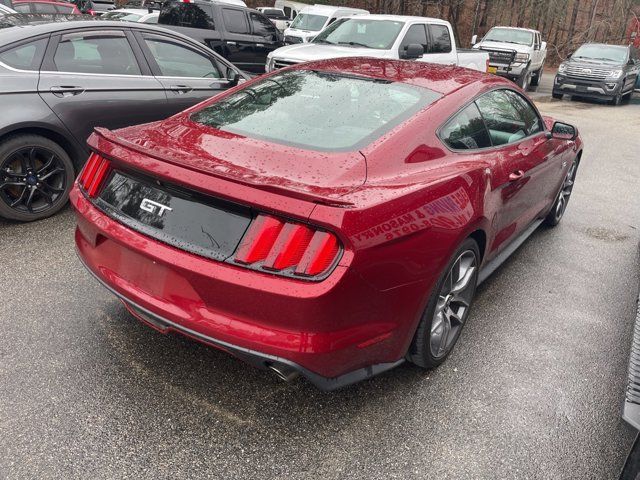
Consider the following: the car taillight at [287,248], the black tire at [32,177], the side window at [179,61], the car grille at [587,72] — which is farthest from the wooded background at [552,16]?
the car taillight at [287,248]

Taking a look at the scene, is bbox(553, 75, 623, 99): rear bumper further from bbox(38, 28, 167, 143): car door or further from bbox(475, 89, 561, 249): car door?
bbox(38, 28, 167, 143): car door

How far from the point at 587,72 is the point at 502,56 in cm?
265

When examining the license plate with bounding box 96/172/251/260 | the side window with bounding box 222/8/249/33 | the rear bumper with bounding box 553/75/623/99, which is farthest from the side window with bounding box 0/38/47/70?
the rear bumper with bounding box 553/75/623/99

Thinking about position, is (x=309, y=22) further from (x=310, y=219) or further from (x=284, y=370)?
(x=284, y=370)

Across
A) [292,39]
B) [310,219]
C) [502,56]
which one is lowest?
[502,56]

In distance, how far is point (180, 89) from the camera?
522cm

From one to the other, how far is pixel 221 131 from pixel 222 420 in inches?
55.4

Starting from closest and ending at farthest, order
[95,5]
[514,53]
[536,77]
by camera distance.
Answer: [514,53] < [536,77] < [95,5]

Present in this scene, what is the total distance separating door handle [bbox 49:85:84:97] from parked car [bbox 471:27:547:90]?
1214cm

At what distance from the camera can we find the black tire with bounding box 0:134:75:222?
4.15 metres

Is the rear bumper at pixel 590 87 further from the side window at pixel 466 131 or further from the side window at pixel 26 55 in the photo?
the side window at pixel 26 55

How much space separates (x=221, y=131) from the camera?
271 centimetres

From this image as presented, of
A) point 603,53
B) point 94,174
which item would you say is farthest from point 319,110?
point 603,53

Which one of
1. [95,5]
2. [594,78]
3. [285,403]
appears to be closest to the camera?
[285,403]
